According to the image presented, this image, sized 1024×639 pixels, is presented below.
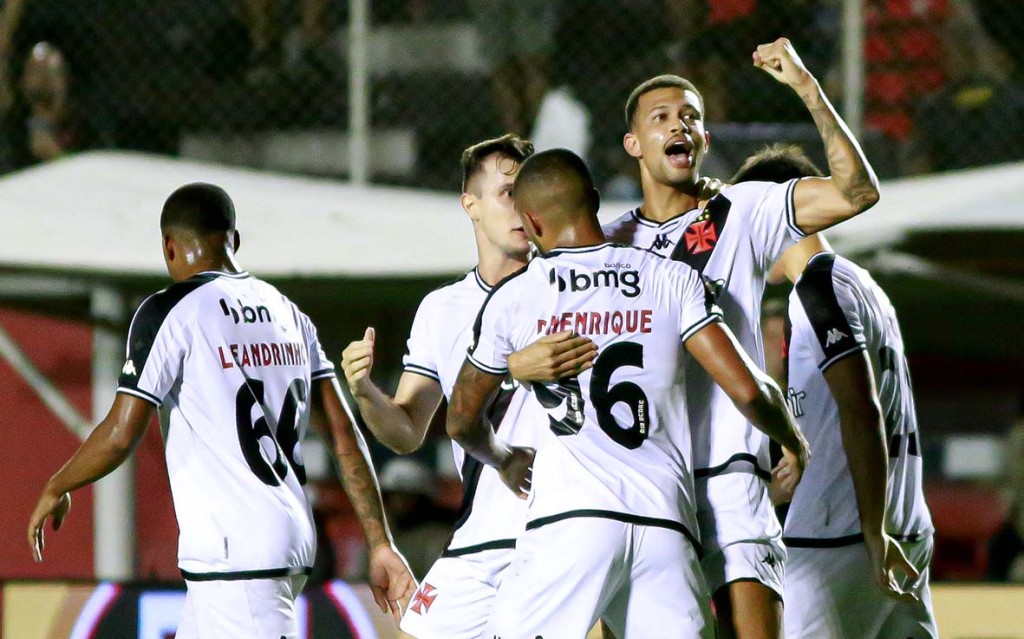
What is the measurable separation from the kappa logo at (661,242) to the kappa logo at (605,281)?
1.71ft

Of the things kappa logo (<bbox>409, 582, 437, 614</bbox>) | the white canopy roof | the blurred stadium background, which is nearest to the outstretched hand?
kappa logo (<bbox>409, 582, 437, 614</bbox>)

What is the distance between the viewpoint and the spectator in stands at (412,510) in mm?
7484

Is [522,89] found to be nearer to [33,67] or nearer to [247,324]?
[33,67]

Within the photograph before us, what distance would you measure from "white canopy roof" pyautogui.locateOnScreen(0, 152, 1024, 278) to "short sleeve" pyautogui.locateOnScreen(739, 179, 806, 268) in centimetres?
198

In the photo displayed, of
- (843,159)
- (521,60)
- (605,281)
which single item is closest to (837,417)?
(843,159)

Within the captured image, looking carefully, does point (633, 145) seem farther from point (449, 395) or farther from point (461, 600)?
point (461, 600)

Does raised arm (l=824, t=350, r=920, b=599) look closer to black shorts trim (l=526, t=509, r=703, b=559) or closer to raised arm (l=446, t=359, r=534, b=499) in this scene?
black shorts trim (l=526, t=509, r=703, b=559)

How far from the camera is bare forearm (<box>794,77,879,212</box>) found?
12.3 ft

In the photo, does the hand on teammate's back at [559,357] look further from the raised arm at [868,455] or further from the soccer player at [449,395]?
the raised arm at [868,455]

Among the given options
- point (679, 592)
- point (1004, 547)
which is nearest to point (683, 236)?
point (679, 592)

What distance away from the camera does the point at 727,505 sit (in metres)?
3.83

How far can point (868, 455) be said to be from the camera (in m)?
4.00

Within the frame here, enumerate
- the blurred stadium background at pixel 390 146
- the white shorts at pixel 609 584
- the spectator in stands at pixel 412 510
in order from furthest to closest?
the spectator in stands at pixel 412 510 < the blurred stadium background at pixel 390 146 < the white shorts at pixel 609 584

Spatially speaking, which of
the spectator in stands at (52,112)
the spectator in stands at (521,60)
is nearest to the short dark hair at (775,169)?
the spectator in stands at (521,60)
